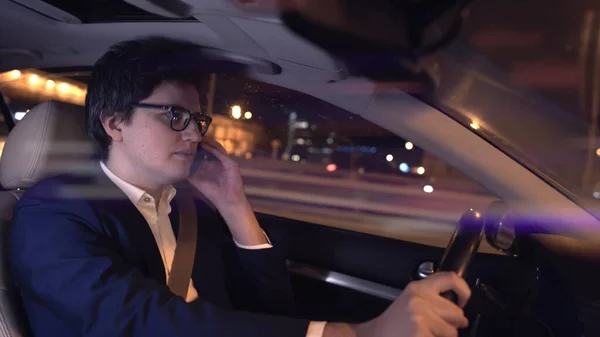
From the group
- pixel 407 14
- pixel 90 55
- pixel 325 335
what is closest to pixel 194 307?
pixel 325 335

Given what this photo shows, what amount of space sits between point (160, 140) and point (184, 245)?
0.41 metres

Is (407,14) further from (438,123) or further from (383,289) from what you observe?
(383,289)

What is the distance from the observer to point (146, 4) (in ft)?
5.93

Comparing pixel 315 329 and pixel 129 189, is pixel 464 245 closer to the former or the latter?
pixel 315 329

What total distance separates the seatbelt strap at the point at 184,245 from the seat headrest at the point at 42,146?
1.32 feet

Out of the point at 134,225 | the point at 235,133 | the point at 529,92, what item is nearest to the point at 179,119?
the point at 134,225

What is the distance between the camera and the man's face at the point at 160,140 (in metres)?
1.91

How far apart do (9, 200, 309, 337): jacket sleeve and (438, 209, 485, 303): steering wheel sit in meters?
0.41

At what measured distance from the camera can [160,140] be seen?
191 cm

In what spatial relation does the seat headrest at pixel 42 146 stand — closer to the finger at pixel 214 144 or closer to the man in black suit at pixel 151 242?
the man in black suit at pixel 151 242

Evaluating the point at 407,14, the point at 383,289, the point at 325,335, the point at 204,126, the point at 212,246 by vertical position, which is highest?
the point at 407,14

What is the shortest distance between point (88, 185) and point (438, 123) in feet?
4.00

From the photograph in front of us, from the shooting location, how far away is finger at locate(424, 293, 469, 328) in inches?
50.3

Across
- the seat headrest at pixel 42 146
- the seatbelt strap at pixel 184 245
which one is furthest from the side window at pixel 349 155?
the seat headrest at pixel 42 146
